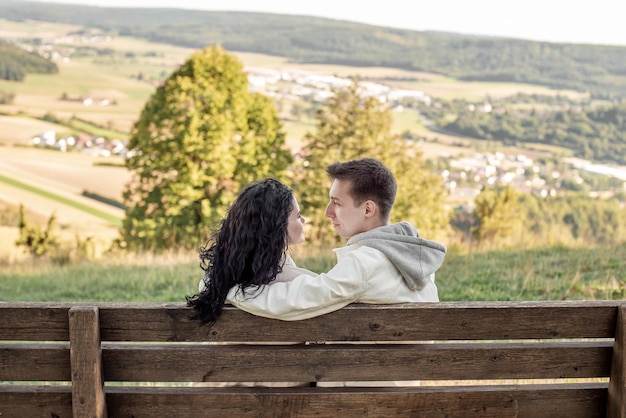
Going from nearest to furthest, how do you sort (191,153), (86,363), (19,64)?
(86,363) → (191,153) → (19,64)

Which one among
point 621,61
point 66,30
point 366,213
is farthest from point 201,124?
point 66,30

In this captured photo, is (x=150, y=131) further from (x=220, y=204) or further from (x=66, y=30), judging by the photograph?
(x=66, y=30)

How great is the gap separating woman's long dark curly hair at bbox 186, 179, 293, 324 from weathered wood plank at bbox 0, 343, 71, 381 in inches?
20.9

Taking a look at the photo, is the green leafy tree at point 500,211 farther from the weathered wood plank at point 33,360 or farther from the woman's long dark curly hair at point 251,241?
the weathered wood plank at point 33,360

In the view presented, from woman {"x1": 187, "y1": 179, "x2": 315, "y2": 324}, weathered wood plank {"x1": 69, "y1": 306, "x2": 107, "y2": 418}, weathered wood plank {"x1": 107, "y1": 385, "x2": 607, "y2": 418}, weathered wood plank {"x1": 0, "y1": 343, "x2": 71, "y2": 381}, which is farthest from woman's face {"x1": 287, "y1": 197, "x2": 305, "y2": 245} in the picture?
weathered wood plank {"x1": 0, "y1": 343, "x2": 71, "y2": 381}

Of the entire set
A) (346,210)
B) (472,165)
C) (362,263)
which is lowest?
(472,165)

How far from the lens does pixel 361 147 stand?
1609 inches

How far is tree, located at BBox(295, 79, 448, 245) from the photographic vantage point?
40000mm

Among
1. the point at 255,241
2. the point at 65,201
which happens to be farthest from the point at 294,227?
the point at 65,201

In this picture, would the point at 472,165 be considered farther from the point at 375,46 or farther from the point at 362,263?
the point at 362,263

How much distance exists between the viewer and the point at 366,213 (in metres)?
4.00

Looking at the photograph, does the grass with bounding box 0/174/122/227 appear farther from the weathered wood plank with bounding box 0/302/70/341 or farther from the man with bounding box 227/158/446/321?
the weathered wood plank with bounding box 0/302/70/341

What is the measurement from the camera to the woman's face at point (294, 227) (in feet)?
12.3

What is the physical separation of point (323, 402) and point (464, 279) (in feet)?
25.0
